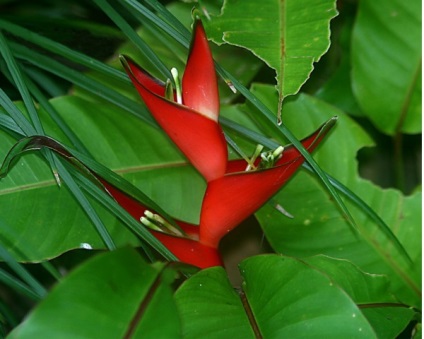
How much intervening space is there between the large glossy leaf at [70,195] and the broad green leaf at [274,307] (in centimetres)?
12

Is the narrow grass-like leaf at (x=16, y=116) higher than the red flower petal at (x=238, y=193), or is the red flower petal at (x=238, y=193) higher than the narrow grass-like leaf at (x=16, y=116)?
the narrow grass-like leaf at (x=16, y=116)

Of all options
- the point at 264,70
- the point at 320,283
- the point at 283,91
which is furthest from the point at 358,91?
the point at 320,283

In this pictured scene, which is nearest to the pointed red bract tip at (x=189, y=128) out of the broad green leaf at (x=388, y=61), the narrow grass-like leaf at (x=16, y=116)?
the narrow grass-like leaf at (x=16, y=116)

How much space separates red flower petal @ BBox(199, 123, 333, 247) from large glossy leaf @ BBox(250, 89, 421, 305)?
0.11 m

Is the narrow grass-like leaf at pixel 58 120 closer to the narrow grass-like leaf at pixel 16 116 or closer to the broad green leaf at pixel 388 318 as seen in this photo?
the narrow grass-like leaf at pixel 16 116

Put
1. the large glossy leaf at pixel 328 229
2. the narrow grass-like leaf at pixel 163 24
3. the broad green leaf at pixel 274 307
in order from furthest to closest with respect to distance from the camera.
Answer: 1. the large glossy leaf at pixel 328 229
2. the narrow grass-like leaf at pixel 163 24
3. the broad green leaf at pixel 274 307

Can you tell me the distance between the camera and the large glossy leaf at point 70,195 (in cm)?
70

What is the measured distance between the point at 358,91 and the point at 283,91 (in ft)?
0.84

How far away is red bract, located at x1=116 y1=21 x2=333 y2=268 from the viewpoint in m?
0.63

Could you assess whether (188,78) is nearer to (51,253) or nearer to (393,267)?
(51,253)

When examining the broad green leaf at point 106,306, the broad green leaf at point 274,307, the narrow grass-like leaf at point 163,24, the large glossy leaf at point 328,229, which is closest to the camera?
the broad green leaf at point 106,306

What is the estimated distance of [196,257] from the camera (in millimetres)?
692

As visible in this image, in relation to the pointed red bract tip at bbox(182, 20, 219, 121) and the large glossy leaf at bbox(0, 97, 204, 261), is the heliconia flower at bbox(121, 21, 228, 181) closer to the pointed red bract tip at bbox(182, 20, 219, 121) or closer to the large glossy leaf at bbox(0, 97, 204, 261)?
the pointed red bract tip at bbox(182, 20, 219, 121)

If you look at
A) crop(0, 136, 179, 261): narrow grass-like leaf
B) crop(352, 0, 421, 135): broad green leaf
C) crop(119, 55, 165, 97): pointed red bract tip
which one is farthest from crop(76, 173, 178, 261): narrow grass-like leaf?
crop(352, 0, 421, 135): broad green leaf
